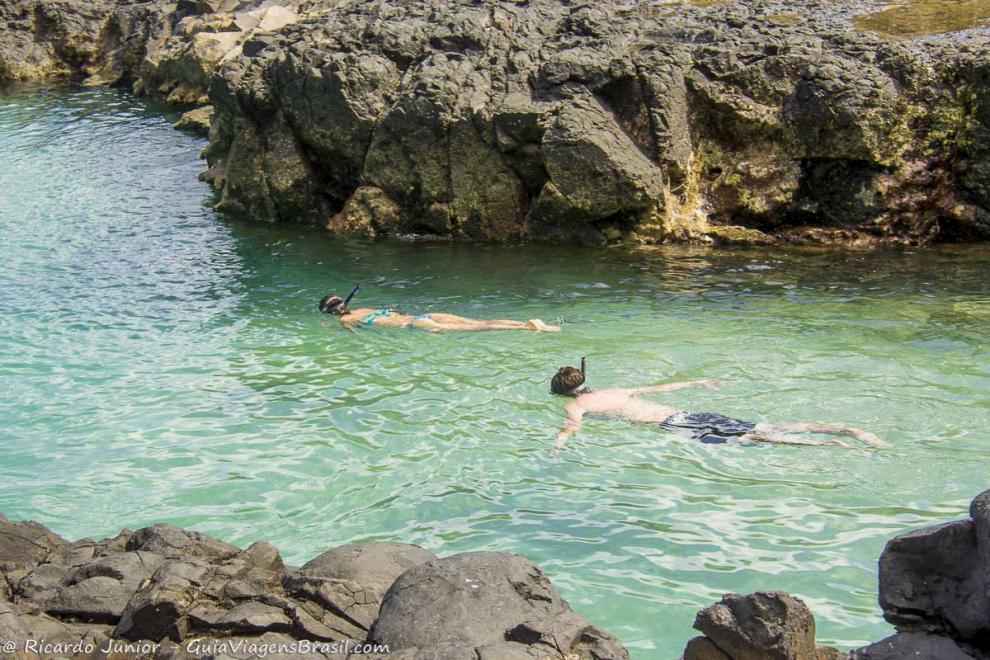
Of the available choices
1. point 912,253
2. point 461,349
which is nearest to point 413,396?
point 461,349

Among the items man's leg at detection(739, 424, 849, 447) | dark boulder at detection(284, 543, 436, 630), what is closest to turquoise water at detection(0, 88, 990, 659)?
man's leg at detection(739, 424, 849, 447)

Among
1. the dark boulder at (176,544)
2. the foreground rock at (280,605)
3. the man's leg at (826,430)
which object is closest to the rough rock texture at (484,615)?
the foreground rock at (280,605)

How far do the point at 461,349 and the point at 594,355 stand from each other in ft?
5.51

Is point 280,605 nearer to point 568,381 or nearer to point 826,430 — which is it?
point 568,381

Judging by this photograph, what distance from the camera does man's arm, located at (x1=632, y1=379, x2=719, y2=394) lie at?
10188 millimetres

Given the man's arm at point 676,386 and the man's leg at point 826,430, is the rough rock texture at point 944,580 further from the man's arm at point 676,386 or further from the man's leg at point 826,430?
the man's arm at point 676,386

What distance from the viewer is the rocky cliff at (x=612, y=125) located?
→ 590 inches

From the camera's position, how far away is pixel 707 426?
908 cm

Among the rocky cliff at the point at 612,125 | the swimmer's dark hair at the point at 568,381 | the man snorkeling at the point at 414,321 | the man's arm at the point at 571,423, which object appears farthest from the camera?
the rocky cliff at the point at 612,125

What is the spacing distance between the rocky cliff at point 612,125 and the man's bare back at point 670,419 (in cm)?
600

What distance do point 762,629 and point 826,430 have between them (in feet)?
15.2

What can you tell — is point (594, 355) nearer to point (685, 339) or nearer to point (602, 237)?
point (685, 339)

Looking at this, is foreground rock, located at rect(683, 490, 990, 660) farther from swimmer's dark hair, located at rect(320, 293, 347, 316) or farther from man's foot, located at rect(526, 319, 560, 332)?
swimmer's dark hair, located at rect(320, 293, 347, 316)

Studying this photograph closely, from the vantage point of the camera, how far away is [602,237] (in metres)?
15.8
